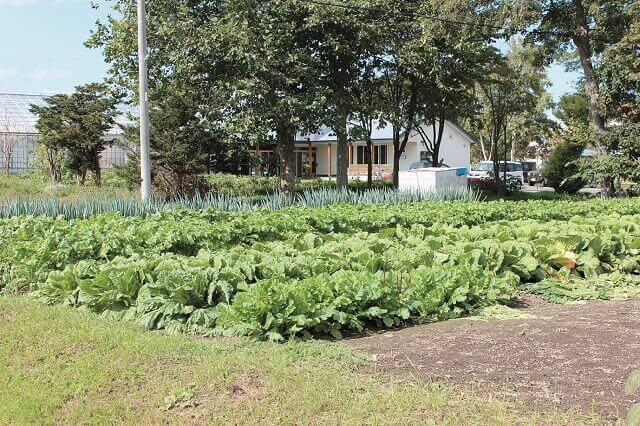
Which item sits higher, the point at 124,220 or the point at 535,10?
the point at 535,10

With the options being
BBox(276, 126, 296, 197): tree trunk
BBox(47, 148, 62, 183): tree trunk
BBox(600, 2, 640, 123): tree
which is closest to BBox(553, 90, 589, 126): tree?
BBox(600, 2, 640, 123): tree

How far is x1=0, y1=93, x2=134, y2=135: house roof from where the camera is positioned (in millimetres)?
42497

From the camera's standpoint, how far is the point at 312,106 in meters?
19.0

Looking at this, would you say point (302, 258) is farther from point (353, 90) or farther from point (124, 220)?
point (353, 90)

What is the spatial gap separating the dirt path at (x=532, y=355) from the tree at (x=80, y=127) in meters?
25.2

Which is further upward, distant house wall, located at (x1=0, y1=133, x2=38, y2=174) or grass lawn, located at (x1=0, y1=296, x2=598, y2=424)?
distant house wall, located at (x1=0, y1=133, x2=38, y2=174)

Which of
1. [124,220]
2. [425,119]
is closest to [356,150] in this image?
[425,119]

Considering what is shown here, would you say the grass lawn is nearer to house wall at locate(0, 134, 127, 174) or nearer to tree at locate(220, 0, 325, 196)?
tree at locate(220, 0, 325, 196)

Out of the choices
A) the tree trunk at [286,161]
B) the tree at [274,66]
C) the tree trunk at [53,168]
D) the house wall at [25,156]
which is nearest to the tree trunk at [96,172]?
the tree trunk at [53,168]

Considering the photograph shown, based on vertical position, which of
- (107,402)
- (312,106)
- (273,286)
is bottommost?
(107,402)

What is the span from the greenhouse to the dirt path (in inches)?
1168

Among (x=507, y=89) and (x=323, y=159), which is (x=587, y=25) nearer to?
(x=507, y=89)

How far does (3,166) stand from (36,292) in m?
35.3

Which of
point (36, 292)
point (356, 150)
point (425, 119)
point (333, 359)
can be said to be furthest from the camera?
point (356, 150)
